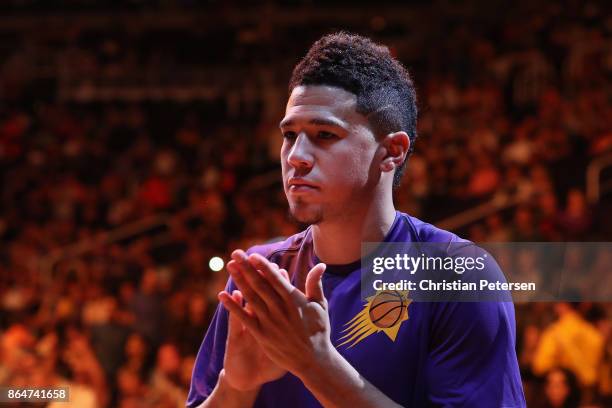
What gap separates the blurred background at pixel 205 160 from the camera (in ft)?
28.4

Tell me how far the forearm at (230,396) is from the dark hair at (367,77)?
78 cm

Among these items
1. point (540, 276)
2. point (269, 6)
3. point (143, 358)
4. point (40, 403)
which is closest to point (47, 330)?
point (143, 358)

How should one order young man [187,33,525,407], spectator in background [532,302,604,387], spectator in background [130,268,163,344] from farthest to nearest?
1. spectator in background [130,268,163,344]
2. spectator in background [532,302,604,387]
3. young man [187,33,525,407]

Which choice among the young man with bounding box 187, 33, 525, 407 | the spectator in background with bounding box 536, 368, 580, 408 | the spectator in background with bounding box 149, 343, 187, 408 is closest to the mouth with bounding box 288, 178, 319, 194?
the young man with bounding box 187, 33, 525, 407

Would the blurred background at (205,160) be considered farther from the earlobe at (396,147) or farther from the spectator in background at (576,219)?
the earlobe at (396,147)

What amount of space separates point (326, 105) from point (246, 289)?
2.14 ft

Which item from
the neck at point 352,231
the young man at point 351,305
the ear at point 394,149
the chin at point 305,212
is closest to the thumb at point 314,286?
the young man at point 351,305

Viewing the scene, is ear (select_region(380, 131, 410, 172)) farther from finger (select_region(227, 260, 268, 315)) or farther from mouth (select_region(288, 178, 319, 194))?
finger (select_region(227, 260, 268, 315))

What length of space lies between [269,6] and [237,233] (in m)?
7.02

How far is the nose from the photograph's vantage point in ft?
8.19

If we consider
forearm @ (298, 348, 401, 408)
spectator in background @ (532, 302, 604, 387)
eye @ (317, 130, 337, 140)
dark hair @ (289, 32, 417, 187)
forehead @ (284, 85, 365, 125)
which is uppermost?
spectator in background @ (532, 302, 604, 387)

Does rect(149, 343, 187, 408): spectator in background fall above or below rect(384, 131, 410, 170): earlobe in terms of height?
above

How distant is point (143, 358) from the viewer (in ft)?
29.6

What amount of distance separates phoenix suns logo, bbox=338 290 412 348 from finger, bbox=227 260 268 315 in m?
0.49
